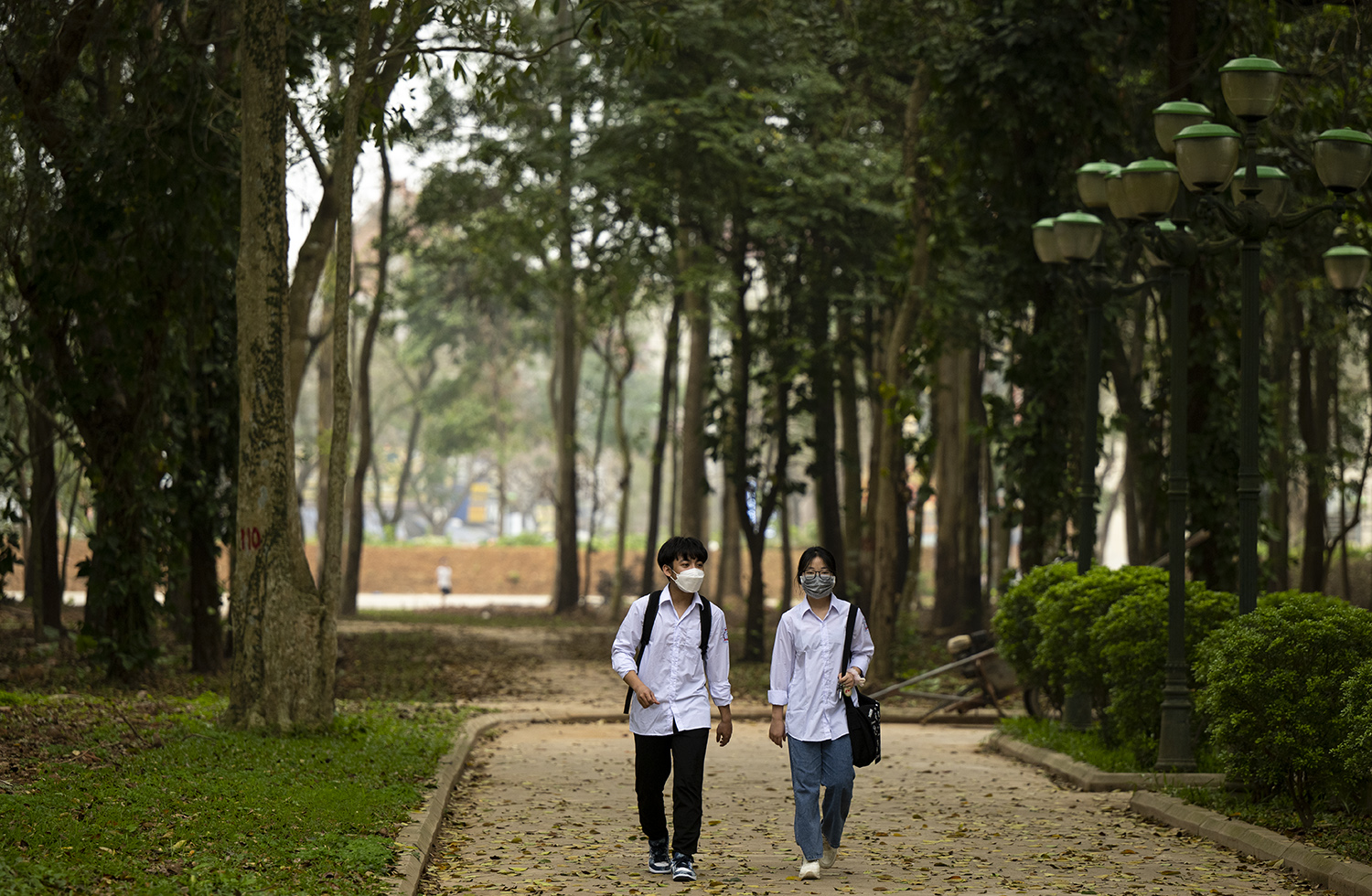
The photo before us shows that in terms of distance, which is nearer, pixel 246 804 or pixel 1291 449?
pixel 246 804

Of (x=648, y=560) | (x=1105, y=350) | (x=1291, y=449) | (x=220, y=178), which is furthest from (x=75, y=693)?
(x=1291, y=449)

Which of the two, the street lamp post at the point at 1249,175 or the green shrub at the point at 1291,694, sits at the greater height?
the street lamp post at the point at 1249,175

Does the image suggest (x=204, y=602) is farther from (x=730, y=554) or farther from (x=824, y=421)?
(x=730, y=554)

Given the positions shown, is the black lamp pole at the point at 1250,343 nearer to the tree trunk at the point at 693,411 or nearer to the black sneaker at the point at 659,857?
the black sneaker at the point at 659,857

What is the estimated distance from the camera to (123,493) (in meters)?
15.6

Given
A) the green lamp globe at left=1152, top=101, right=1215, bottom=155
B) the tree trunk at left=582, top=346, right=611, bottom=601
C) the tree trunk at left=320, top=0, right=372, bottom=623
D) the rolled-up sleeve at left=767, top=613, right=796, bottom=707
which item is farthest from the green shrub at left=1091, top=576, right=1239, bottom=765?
the tree trunk at left=582, top=346, right=611, bottom=601

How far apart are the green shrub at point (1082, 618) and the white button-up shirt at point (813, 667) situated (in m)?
4.78

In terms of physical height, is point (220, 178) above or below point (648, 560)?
above

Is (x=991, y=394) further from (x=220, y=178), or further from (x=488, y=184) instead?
(x=488, y=184)

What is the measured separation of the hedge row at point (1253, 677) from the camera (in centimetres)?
834

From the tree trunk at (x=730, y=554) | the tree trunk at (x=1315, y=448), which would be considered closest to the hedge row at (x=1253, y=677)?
the tree trunk at (x=1315, y=448)

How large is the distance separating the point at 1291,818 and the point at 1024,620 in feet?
18.0

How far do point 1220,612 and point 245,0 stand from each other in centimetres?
883

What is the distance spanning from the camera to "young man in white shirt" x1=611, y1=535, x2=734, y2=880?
25.5 ft
